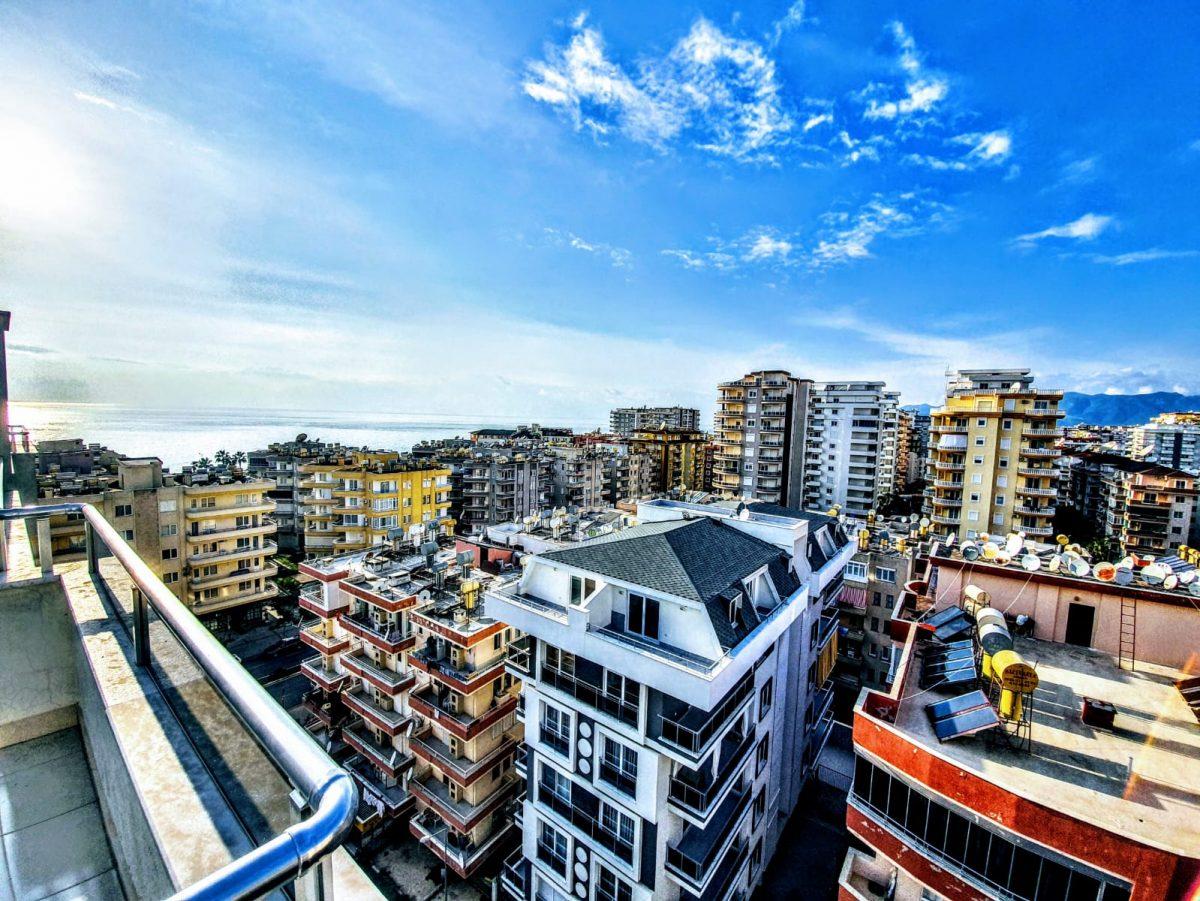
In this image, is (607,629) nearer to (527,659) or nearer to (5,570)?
(527,659)

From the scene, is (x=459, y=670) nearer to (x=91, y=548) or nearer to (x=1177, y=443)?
(x=91, y=548)

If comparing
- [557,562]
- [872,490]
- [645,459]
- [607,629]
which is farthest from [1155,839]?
[645,459]

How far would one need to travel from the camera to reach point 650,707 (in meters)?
11.2

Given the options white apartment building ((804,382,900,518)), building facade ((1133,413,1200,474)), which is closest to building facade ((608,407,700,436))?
white apartment building ((804,382,900,518))

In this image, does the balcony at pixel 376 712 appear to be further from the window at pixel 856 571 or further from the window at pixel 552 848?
the window at pixel 856 571

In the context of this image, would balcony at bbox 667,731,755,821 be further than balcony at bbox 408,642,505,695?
No

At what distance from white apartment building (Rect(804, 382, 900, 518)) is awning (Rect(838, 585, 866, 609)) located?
29138 millimetres

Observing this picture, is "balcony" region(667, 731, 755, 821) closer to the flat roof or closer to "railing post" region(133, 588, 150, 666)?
the flat roof

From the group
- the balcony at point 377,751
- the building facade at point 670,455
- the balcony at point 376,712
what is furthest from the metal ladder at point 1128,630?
the building facade at point 670,455

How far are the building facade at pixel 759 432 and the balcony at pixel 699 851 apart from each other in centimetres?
4203

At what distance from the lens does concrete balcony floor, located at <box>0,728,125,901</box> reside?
9.27ft

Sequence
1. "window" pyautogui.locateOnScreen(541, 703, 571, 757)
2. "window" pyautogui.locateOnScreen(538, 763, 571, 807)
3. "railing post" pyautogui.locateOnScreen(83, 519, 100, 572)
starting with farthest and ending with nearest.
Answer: "window" pyautogui.locateOnScreen(538, 763, 571, 807) < "window" pyautogui.locateOnScreen(541, 703, 571, 757) < "railing post" pyautogui.locateOnScreen(83, 519, 100, 572)

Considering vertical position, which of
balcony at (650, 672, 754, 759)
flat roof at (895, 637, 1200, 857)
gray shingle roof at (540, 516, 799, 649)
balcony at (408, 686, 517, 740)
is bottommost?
balcony at (408, 686, 517, 740)

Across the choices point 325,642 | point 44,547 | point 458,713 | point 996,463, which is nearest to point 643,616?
point 458,713
